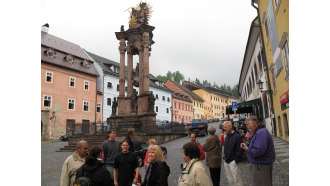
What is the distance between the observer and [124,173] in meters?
4.32

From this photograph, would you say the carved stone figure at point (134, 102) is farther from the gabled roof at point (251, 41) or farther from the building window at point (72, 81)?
the building window at point (72, 81)

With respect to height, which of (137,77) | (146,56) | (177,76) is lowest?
(137,77)

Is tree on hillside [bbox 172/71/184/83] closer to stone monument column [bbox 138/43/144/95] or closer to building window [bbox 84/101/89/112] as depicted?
building window [bbox 84/101/89/112]

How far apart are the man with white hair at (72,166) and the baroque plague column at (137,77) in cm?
1306

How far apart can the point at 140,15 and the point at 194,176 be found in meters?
19.5

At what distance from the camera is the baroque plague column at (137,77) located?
17.8 meters

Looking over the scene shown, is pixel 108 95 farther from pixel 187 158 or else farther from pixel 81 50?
pixel 187 158

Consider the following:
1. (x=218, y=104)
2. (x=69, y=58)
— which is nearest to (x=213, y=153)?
(x=69, y=58)

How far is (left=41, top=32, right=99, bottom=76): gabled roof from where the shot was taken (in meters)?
31.5

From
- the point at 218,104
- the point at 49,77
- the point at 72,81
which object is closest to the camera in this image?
the point at 49,77

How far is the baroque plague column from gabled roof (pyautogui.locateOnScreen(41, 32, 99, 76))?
641 inches

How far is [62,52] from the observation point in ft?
112

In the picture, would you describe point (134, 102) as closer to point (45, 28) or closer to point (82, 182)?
point (82, 182)

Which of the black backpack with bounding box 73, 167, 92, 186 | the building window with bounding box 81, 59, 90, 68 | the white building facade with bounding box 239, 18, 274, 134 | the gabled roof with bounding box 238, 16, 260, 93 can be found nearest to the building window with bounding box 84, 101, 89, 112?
the building window with bounding box 81, 59, 90, 68
